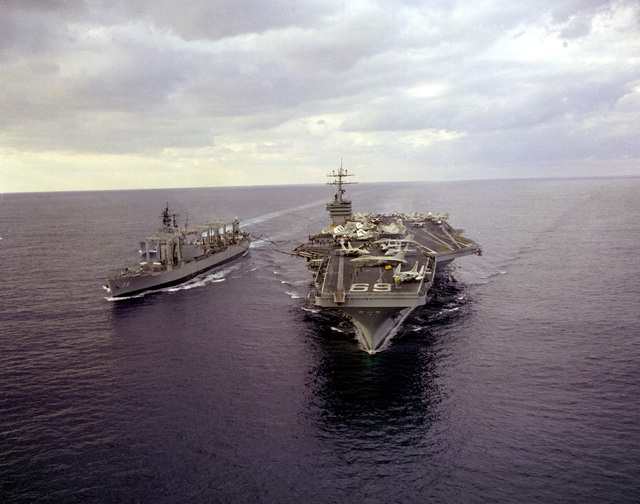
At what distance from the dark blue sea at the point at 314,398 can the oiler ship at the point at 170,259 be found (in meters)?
2.38

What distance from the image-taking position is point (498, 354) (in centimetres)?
3294

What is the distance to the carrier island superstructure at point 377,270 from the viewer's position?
31.6 meters

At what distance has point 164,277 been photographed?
54688 millimetres

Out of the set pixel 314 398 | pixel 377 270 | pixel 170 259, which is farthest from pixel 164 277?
pixel 314 398

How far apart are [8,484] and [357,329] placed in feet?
83.5

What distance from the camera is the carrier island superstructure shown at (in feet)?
104

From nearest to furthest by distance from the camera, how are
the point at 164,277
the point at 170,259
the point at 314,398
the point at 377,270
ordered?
the point at 314,398
the point at 377,270
the point at 164,277
the point at 170,259

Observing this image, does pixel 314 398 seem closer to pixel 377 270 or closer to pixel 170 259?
pixel 377 270

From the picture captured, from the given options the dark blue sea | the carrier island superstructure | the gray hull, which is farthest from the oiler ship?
the carrier island superstructure

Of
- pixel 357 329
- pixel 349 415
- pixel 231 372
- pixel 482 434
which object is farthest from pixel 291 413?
pixel 357 329

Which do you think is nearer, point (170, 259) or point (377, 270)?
point (377, 270)

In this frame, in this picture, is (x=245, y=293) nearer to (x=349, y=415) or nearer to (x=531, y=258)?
(x=349, y=415)

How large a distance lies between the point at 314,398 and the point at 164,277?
33889 millimetres

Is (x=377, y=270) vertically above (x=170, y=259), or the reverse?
(x=377, y=270)
